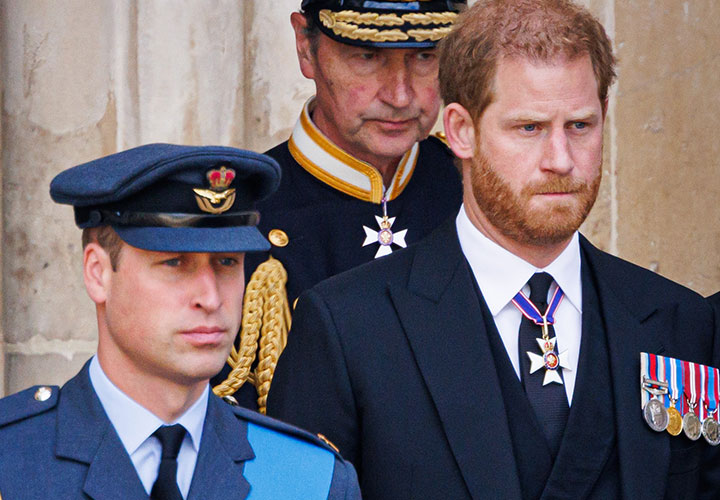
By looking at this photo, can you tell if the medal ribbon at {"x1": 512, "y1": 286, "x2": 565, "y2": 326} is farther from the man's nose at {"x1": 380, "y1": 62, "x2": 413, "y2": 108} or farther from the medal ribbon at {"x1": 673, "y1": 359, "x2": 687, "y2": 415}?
the man's nose at {"x1": 380, "y1": 62, "x2": 413, "y2": 108}

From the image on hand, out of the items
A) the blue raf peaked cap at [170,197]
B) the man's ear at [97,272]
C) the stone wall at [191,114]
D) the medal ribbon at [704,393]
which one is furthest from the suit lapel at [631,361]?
the stone wall at [191,114]

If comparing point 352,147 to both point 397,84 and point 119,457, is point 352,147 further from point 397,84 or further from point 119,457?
point 119,457

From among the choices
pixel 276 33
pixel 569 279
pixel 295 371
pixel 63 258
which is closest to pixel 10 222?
pixel 63 258

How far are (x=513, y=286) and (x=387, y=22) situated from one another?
83 centimetres

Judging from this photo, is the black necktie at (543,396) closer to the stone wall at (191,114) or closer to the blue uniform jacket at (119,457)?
the blue uniform jacket at (119,457)

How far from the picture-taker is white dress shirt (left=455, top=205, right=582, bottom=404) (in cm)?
300

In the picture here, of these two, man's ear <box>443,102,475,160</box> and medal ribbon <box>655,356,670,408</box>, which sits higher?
man's ear <box>443,102,475,160</box>

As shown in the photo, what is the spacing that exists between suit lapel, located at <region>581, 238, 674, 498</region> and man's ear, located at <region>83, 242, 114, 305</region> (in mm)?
1069

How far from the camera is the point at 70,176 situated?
2.59m

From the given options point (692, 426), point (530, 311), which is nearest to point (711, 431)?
point (692, 426)

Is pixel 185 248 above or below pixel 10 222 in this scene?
above

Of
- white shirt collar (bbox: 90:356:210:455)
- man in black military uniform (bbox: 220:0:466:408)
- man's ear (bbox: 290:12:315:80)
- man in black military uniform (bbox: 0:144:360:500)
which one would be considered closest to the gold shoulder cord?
man in black military uniform (bbox: 220:0:466:408)

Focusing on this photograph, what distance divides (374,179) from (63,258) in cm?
99

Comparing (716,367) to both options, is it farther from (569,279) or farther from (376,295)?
(376,295)
